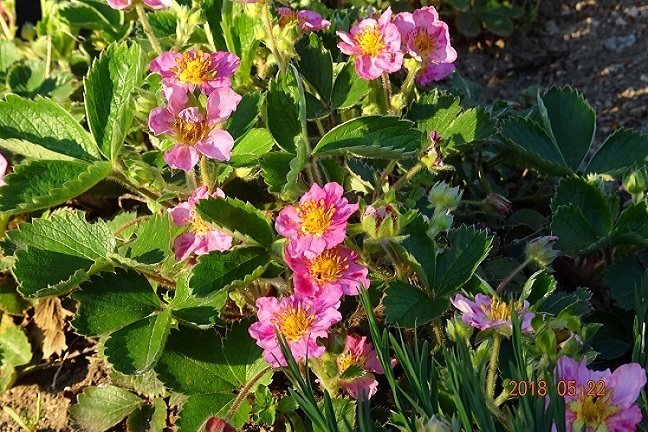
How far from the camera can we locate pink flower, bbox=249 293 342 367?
1.17 metres

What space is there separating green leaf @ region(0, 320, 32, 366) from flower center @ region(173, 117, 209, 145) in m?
0.74

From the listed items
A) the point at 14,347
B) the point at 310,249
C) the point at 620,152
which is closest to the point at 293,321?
the point at 310,249

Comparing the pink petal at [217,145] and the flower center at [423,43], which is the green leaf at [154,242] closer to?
the pink petal at [217,145]

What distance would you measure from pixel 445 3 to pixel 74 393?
177 cm

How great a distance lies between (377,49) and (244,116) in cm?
30

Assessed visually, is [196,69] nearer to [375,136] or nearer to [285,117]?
[285,117]

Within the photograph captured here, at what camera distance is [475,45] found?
8.71ft

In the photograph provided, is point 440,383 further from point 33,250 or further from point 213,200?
point 33,250

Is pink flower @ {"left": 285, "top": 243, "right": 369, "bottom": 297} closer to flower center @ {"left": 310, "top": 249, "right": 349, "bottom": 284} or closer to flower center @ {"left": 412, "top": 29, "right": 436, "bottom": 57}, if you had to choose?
flower center @ {"left": 310, "top": 249, "right": 349, "bottom": 284}

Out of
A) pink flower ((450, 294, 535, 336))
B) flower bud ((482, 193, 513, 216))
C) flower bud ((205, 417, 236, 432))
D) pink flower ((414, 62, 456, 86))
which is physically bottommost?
flower bud ((205, 417, 236, 432))

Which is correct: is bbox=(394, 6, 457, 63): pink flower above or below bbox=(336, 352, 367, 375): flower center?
above

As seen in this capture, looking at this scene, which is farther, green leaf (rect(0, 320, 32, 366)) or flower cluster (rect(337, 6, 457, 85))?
green leaf (rect(0, 320, 32, 366))

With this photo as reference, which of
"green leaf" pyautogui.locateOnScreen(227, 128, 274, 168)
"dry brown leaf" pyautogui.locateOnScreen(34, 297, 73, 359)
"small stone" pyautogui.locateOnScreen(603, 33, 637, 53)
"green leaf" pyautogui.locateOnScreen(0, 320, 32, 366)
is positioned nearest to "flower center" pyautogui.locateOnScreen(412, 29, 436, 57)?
"green leaf" pyautogui.locateOnScreen(227, 128, 274, 168)

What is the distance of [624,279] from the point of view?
4.88 feet
